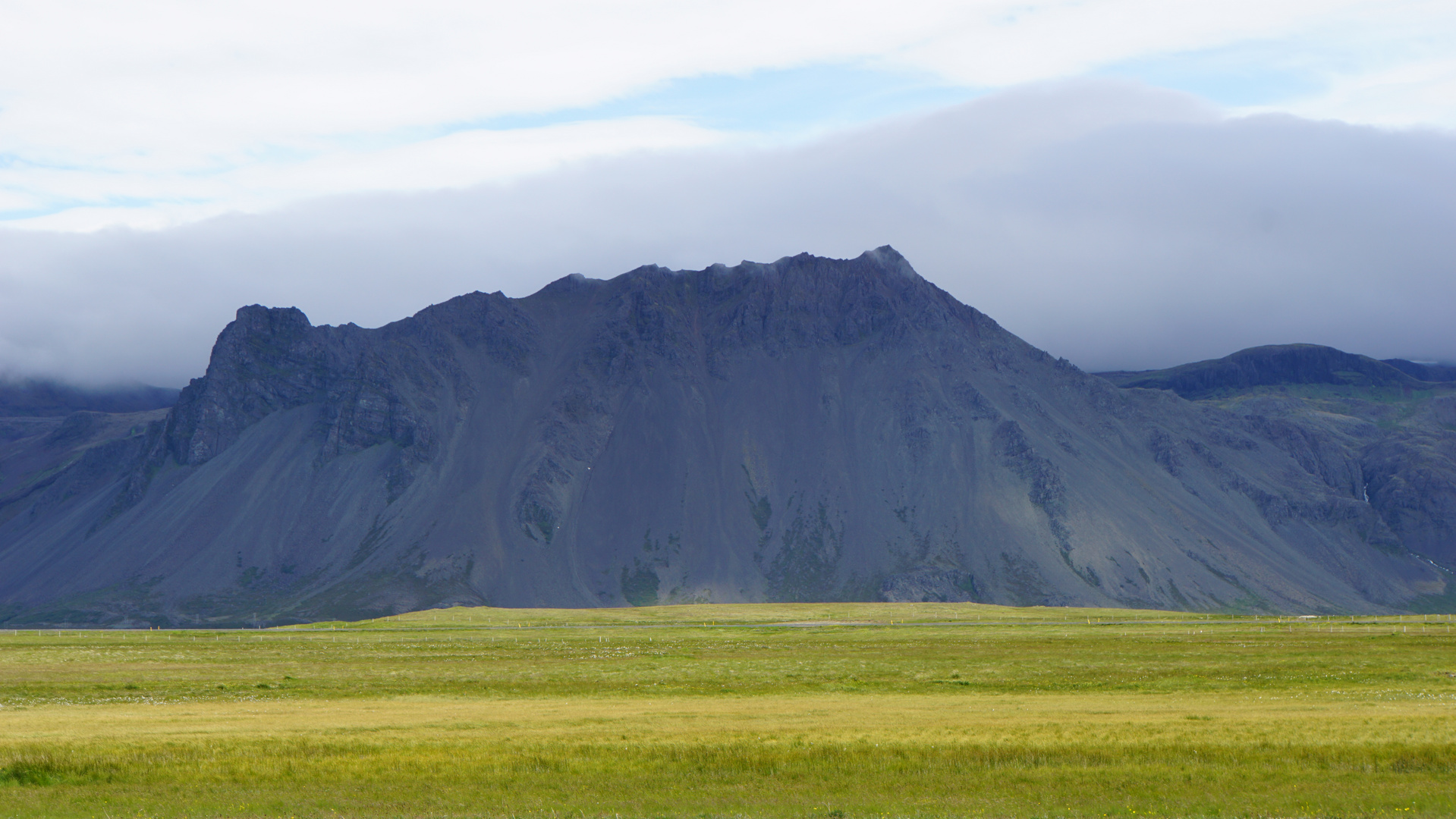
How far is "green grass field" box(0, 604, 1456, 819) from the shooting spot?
3331 cm

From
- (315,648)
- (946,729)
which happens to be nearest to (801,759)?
(946,729)

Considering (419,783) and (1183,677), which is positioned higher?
(419,783)

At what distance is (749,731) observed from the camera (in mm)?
44062

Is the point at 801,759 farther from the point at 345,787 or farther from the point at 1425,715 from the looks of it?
the point at 1425,715

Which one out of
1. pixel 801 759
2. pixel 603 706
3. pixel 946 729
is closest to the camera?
pixel 801 759

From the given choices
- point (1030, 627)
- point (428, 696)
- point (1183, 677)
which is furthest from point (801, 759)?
point (1030, 627)

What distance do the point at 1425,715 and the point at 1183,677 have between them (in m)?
22.0

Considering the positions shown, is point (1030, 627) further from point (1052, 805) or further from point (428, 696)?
point (1052, 805)

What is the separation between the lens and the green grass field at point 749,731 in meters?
33.3

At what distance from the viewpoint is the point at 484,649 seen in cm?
9706

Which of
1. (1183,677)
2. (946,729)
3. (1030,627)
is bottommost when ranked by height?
(1030,627)

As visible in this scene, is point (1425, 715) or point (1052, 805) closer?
point (1052, 805)

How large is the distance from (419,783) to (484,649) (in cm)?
6320

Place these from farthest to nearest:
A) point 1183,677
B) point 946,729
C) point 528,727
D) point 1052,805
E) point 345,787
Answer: point 1183,677 < point 528,727 < point 946,729 < point 345,787 < point 1052,805
